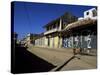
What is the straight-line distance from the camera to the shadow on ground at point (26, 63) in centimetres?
298

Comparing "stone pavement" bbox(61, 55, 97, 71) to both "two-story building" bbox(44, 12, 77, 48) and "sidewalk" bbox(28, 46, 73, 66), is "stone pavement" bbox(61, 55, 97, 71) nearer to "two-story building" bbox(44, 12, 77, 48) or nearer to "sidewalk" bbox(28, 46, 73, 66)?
"sidewalk" bbox(28, 46, 73, 66)

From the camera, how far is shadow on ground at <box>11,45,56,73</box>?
117 inches

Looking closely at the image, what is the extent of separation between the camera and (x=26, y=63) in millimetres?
3057

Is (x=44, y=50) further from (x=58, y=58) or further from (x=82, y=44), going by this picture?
(x=82, y=44)

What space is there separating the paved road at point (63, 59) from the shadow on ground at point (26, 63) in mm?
64

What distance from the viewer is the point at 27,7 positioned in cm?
304

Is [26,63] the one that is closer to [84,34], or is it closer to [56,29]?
[56,29]

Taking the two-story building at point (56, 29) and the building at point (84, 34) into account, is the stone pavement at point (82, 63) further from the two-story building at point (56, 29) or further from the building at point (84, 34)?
the two-story building at point (56, 29)

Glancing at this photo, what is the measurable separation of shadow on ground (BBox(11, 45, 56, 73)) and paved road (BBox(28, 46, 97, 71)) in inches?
2.5

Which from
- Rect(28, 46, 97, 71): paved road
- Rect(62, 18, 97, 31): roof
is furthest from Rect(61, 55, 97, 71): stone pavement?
Rect(62, 18, 97, 31): roof

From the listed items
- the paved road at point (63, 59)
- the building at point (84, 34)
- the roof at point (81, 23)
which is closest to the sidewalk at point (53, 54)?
the paved road at point (63, 59)

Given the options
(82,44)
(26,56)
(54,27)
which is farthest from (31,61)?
(82,44)

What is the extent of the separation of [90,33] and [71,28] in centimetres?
33

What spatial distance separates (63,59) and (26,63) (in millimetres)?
547
